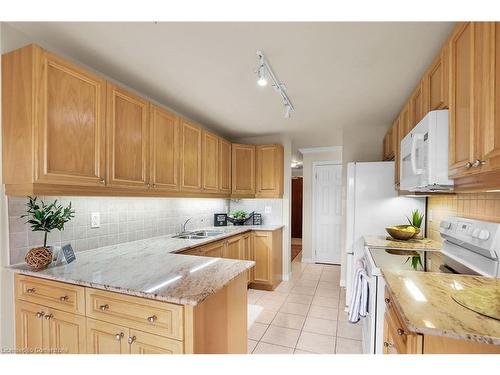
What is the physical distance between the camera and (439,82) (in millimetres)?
1532

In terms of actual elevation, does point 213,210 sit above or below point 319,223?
above

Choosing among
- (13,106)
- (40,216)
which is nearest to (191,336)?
(40,216)

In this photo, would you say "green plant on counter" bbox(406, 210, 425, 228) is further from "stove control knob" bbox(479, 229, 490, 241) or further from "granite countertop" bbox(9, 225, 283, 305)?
"granite countertop" bbox(9, 225, 283, 305)

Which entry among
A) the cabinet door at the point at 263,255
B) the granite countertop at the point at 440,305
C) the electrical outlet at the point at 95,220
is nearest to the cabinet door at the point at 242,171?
the cabinet door at the point at 263,255

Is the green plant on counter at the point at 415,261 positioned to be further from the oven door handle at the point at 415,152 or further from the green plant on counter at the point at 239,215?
the green plant on counter at the point at 239,215

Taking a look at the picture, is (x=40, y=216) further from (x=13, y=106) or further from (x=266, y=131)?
(x=266, y=131)

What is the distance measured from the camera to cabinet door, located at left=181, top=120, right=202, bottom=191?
2.58 m

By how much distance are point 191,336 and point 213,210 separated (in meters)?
2.75

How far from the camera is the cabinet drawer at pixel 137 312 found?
1.11 metres

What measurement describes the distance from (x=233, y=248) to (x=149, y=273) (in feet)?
5.66

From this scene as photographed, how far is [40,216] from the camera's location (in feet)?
4.76

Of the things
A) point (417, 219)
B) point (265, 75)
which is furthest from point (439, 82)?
point (417, 219)

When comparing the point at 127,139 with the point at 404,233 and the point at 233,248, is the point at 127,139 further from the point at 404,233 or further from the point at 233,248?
the point at 404,233
